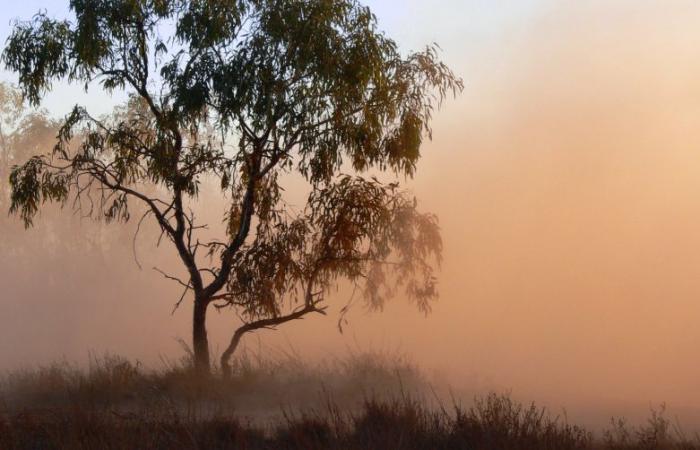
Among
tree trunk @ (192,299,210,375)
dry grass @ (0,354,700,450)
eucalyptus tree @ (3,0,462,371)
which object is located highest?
eucalyptus tree @ (3,0,462,371)

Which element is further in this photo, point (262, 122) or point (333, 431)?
point (262, 122)

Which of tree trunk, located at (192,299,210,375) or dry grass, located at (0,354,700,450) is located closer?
dry grass, located at (0,354,700,450)

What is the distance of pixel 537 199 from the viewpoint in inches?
1868

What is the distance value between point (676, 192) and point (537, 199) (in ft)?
26.8

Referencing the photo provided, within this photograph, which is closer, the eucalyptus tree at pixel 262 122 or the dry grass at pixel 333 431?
the dry grass at pixel 333 431

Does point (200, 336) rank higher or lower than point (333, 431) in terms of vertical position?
higher

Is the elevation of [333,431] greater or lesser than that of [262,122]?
lesser

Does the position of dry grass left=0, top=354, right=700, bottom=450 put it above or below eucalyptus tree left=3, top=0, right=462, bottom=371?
below

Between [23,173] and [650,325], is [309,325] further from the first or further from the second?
[23,173]

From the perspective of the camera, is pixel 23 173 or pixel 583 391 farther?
pixel 583 391

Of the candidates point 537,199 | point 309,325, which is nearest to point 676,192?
point 537,199

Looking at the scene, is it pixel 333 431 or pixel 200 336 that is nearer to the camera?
pixel 333 431

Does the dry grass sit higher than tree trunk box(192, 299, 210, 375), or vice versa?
tree trunk box(192, 299, 210, 375)

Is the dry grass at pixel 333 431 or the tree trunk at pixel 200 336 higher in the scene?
the tree trunk at pixel 200 336
